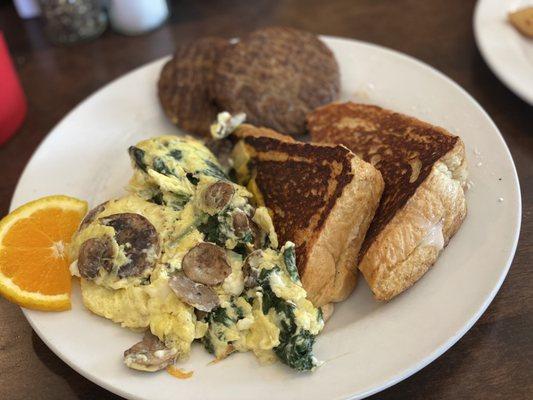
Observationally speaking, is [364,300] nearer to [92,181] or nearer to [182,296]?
[182,296]

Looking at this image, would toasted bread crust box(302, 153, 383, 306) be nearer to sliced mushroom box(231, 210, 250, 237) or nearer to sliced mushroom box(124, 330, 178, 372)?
sliced mushroom box(231, 210, 250, 237)

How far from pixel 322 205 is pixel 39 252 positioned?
0.89 metres

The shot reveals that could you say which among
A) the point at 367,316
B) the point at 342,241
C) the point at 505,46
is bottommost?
the point at 367,316

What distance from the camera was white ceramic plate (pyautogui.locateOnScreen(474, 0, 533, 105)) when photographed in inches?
89.2

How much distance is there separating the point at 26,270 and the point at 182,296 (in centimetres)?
53

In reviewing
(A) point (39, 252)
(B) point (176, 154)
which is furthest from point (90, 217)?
(B) point (176, 154)

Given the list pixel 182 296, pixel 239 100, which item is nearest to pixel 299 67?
pixel 239 100

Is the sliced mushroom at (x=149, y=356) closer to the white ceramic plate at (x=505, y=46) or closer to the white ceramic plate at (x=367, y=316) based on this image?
the white ceramic plate at (x=367, y=316)

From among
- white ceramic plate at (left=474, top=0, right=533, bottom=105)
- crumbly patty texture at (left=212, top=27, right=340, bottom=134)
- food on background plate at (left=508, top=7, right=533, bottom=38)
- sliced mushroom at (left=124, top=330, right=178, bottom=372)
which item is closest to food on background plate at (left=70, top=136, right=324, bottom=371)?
sliced mushroom at (left=124, top=330, right=178, bottom=372)

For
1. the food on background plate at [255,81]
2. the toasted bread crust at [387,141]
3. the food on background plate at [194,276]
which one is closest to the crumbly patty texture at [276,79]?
the food on background plate at [255,81]

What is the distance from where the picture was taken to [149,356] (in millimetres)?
1554

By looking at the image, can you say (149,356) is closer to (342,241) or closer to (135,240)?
(135,240)

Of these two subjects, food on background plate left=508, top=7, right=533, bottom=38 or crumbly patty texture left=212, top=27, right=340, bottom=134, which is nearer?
crumbly patty texture left=212, top=27, right=340, bottom=134

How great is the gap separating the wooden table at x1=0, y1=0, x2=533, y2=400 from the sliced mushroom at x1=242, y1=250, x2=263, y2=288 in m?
0.48
